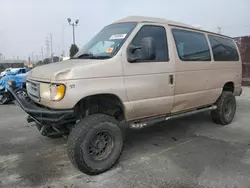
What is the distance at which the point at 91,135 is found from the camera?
3.36 metres

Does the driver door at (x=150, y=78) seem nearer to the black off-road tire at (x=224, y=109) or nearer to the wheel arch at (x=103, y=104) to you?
the wheel arch at (x=103, y=104)

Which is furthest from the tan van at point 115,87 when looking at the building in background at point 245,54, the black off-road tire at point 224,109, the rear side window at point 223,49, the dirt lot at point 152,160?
the building in background at point 245,54

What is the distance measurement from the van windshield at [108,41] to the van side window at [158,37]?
187 mm

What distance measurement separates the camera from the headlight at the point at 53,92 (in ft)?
10.3

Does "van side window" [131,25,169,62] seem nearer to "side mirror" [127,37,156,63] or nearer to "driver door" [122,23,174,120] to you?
"driver door" [122,23,174,120]

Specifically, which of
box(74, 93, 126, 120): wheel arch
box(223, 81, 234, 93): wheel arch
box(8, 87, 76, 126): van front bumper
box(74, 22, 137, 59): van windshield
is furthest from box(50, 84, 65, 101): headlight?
box(223, 81, 234, 93): wheel arch

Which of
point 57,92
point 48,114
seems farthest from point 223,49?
point 48,114

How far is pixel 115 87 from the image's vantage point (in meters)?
3.53

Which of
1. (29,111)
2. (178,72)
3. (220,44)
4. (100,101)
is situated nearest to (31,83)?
(29,111)

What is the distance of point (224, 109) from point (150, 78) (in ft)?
9.28

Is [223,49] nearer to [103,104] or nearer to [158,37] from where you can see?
[158,37]

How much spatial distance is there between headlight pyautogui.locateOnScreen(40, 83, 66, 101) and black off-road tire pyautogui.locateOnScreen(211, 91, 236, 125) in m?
3.90

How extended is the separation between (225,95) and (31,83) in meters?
4.21

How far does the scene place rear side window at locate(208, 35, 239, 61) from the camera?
→ 5406mm
